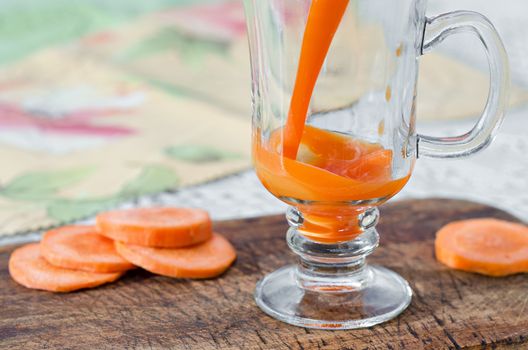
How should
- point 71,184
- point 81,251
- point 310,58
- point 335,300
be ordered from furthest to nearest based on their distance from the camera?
point 71,184 < point 81,251 < point 335,300 < point 310,58

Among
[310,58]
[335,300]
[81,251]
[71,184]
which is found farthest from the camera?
[71,184]

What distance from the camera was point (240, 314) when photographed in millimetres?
1011

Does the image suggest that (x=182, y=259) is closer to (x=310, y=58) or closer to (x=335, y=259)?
(x=335, y=259)

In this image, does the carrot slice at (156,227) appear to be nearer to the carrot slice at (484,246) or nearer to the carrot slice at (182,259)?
the carrot slice at (182,259)

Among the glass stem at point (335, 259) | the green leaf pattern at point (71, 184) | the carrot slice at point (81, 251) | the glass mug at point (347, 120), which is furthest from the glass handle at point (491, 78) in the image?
the green leaf pattern at point (71, 184)

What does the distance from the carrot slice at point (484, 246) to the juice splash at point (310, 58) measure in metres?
0.30

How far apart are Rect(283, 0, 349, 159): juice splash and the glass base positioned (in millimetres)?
177

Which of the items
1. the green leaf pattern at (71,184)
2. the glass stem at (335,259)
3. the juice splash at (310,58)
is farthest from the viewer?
the green leaf pattern at (71,184)

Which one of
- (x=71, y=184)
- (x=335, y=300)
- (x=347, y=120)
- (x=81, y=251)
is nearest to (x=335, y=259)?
(x=335, y=300)

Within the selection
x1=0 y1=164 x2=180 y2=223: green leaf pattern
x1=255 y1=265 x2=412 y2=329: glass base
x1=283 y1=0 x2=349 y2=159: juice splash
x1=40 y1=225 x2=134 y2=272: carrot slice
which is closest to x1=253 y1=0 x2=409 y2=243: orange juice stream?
x1=283 y1=0 x2=349 y2=159: juice splash

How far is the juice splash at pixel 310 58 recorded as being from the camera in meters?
0.92

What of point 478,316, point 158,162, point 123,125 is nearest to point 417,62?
point 478,316

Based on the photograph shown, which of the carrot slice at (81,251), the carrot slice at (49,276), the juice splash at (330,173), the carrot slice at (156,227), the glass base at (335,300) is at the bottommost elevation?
the carrot slice at (49,276)

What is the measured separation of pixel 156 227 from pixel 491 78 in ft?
1.44
